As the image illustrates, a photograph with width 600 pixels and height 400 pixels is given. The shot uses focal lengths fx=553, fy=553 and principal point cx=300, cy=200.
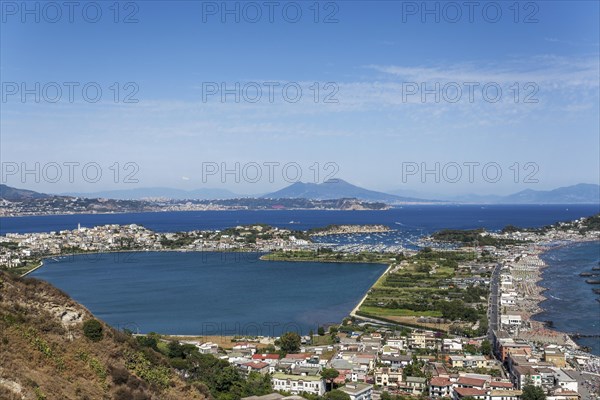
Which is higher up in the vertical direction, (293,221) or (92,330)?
(92,330)

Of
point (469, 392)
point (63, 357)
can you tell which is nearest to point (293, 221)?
point (469, 392)

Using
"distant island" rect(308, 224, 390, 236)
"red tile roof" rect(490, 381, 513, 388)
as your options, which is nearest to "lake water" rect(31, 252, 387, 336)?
"red tile roof" rect(490, 381, 513, 388)

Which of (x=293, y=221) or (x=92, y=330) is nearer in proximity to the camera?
(x=92, y=330)

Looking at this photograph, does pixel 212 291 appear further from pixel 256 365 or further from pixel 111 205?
pixel 111 205

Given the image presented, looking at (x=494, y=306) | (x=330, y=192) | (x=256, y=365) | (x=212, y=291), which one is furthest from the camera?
(x=330, y=192)

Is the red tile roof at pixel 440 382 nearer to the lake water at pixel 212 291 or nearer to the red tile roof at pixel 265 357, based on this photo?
the red tile roof at pixel 265 357

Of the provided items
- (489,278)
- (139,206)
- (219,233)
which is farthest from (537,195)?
(489,278)
